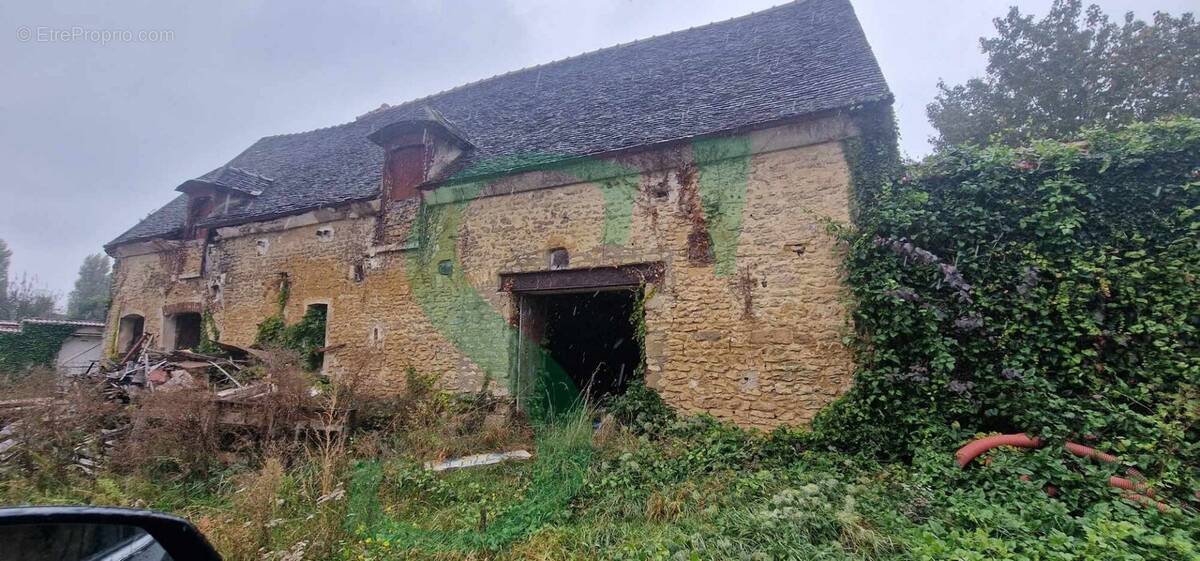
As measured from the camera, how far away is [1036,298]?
18.1 feet

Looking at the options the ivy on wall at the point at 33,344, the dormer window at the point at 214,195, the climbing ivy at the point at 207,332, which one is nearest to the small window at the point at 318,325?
the climbing ivy at the point at 207,332

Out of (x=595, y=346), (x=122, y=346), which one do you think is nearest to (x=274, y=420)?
(x=595, y=346)

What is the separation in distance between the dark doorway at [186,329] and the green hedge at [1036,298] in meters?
14.1

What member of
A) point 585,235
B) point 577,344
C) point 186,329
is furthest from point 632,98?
point 186,329

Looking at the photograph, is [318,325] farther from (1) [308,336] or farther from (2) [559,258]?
(2) [559,258]

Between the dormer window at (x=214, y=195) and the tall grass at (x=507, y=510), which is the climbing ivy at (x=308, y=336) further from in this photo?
the tall grass at (x=507, y=510)

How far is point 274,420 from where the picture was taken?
646 centimetres

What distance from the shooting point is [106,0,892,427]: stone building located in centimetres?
681

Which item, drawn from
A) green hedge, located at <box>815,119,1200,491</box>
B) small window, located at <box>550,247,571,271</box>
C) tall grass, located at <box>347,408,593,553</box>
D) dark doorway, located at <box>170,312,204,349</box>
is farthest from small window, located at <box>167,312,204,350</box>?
green hedge, located at <box>815,119,1200,491</box>

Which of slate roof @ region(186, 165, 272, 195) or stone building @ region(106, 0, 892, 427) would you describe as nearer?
stone building @ region(106, 0, 892, 427)

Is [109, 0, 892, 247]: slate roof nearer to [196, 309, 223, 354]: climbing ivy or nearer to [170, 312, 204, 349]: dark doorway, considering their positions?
[170, 312, 204, 349]: dark doorway

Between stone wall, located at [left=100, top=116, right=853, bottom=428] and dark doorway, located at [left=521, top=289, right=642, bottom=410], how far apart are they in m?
0.57

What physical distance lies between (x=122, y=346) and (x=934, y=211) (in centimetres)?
1726

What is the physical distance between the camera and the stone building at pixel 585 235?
681 centimetres
